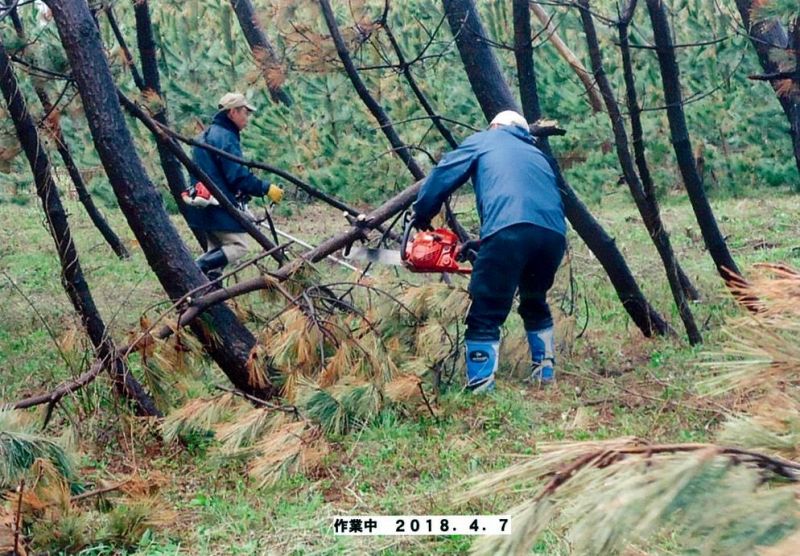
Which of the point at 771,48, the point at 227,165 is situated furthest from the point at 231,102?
the point at 771,48

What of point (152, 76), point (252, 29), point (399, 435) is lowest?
point (399, 435)

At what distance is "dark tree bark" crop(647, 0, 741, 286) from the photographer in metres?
6.86

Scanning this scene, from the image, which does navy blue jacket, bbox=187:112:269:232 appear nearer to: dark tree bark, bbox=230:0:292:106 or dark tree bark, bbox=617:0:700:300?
dark tree bark, bbox=230:0:292:106

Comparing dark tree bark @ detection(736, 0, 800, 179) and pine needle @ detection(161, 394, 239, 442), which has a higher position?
dark tree bark @ detection(736, 0, 800, 179)

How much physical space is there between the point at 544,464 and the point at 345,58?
6.22m

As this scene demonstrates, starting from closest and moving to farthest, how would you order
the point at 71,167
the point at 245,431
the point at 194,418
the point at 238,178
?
the point at 245,431 → the point at 194,418 → the point at 238,178 → the point at 71,167

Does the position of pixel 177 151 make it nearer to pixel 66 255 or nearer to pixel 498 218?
pixel 66 255

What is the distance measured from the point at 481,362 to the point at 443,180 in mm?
1041

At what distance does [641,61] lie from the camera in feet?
50.4

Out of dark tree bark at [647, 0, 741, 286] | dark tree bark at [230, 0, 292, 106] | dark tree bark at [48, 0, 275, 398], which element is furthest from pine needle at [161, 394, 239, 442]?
dark tree bark at [230, 0, 292, 106]

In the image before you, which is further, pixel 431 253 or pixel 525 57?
pixel 525 57

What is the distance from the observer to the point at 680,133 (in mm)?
7195

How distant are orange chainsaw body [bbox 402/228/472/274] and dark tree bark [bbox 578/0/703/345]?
1689 millimetres

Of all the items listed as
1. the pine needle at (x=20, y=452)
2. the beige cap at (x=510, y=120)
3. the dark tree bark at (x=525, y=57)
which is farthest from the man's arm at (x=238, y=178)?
the pine needle at (x=20, y=452)
